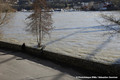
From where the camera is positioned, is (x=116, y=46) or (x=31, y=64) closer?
(x=31, y=64)

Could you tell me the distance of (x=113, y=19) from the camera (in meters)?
6.17

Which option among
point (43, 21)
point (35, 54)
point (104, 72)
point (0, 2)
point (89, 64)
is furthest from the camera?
point (0, 2)

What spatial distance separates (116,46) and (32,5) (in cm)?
534

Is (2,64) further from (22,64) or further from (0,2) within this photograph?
(0,2)

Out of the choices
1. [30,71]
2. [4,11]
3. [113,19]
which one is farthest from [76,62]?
[4,11]

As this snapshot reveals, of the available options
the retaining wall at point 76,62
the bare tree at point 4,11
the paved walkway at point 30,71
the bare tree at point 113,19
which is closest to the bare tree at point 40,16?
the retaining wall at point 76,62

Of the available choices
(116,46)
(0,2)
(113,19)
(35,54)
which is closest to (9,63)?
(35,54)

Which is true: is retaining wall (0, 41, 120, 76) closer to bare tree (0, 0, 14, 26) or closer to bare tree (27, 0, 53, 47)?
bare tree (27, 0, 53, 47)

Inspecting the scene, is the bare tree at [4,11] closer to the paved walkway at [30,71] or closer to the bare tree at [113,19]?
the paved walkway at [30,71]

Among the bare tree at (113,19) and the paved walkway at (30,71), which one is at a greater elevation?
the bare tree at (113,19)

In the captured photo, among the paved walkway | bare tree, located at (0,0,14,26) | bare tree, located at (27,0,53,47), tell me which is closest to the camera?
the paved walkway

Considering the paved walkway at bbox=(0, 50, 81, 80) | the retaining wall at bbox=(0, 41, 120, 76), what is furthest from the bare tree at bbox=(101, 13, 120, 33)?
the paved walkway at bbox=(0, 50, 81, 80)

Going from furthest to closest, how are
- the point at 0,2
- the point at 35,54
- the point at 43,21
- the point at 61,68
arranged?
the point at 0,2 < the point at 43,21 < the point at 35,54 < the point at 61,68

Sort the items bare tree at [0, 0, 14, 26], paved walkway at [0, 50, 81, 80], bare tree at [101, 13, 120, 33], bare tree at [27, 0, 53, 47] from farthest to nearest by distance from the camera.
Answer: bare tree at [0, 0, 14, 26] < bare tree at [27, 0, 53, 47] < bare tree at [101, 13, 120, 33] < paved walkway at [0, 50, 81, 80]
